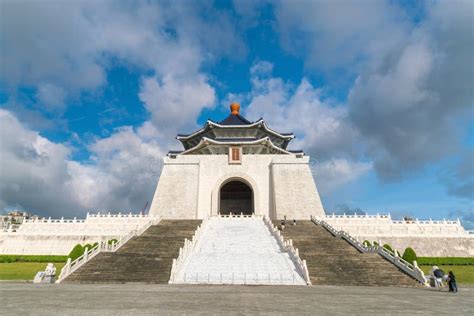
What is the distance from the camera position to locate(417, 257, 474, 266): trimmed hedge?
1836 cm

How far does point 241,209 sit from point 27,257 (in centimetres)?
2043

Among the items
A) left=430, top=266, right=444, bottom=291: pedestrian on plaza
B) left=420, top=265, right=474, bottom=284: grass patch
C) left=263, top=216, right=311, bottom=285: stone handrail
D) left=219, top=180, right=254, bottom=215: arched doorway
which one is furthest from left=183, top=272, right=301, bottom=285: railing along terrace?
left=219, top=180, right=254, bottom=215: arched doorway

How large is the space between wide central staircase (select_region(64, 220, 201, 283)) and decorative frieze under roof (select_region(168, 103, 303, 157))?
50.8 feet

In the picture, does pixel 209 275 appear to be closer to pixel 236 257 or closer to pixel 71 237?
pixel 236 257

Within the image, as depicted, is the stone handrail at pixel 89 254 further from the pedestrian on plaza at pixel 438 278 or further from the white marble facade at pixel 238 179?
the pedestrian on plaza at pixel 438 278

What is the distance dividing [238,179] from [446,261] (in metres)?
17.4

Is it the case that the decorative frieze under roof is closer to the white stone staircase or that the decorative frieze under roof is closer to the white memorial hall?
the white memorial hall

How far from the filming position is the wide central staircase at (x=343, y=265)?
11727 millimetres

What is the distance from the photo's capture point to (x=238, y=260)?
45.2ft

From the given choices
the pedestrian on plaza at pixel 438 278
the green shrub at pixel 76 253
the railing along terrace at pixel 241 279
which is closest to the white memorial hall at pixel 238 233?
the railing along terrace at pixel 241 279

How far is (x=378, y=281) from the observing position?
11.7 metres

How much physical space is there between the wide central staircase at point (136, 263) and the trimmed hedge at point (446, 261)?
→ 13964 mm

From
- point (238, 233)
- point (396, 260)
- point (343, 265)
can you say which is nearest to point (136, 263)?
point (238, 233)

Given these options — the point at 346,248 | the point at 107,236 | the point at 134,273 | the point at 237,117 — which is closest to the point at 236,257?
the point at 134,273
